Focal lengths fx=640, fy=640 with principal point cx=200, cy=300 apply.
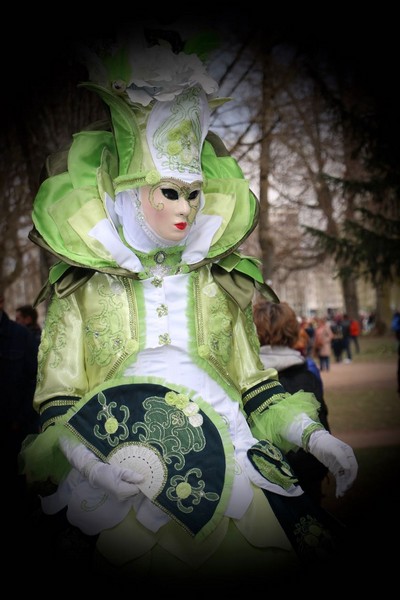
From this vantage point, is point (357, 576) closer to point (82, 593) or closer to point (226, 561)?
point (226, 561)

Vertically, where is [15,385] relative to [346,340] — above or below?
above

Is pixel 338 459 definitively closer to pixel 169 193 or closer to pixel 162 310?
pixel 162 310

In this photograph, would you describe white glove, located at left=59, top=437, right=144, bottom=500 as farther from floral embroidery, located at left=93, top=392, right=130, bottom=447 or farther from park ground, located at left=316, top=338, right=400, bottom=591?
park ground, located at left=316, top=338, right=400, bottom=591

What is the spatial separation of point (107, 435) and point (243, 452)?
0.52 metres

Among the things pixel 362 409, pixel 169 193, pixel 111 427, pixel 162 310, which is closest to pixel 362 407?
pixel 362 409

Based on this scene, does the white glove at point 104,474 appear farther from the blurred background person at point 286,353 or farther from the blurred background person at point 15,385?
the blurred background person at point 15,385

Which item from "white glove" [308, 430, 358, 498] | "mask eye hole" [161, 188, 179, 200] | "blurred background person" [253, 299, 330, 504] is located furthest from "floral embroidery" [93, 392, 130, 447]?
"blurred background person" [253, 299, 330, 504]

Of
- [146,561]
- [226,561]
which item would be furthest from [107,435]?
[226,561]

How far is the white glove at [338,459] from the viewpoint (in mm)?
2184

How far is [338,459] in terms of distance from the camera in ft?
7.22

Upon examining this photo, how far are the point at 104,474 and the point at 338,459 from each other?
0.80 metres

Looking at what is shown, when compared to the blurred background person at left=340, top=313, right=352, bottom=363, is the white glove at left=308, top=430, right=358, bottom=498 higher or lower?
higher

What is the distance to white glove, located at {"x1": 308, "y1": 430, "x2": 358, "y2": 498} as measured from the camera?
2.18 metres

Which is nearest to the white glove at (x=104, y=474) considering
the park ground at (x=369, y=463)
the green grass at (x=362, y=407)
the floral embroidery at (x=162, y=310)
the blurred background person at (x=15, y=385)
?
the floral embroidery at (x=162, y=310)
